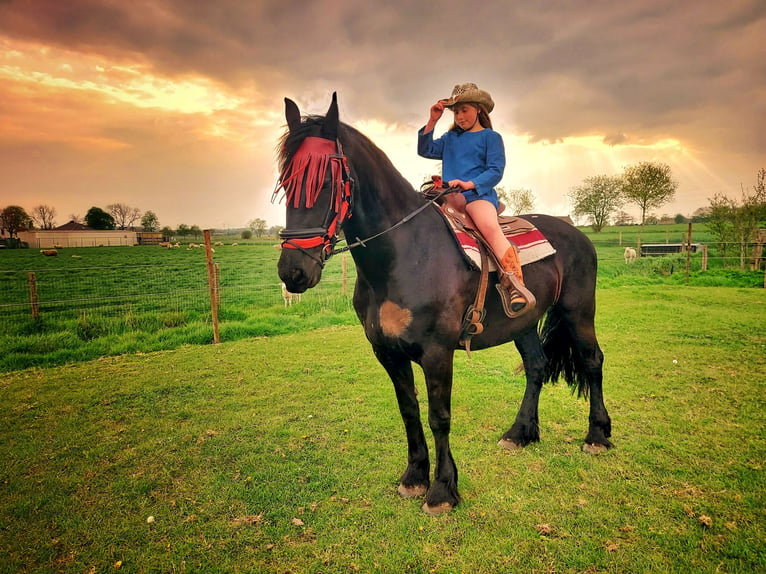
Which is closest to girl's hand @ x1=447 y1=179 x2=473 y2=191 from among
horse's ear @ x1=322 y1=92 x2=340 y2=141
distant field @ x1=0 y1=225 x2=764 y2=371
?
horse's ear @ x1=322 y1=92 x2=340 y2=141

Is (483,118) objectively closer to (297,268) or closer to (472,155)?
(472,155)

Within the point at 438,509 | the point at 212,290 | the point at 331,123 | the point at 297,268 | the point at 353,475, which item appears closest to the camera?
the point at 297,268

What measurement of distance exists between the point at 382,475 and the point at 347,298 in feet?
27.5

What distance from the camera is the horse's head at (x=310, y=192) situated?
7.59ft

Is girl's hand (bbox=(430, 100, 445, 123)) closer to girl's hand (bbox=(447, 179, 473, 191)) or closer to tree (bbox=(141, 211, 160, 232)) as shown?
girl's hand (bbox=(447, 179, 473, 191))

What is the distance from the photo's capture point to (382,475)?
11.5ft

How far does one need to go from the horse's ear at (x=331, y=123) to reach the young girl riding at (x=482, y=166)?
1.00m

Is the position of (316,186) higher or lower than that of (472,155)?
lower

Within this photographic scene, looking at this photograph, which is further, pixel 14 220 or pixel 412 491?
pixel 14 220

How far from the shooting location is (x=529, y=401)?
4.13m

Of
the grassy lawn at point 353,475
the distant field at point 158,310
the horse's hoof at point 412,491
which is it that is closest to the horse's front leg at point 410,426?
the horse's hoof at point 412,491

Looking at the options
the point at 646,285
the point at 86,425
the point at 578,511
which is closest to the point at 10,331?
the point at 86,425

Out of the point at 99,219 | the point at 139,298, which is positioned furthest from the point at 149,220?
the point at 139,298

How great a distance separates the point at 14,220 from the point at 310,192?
5343cm
